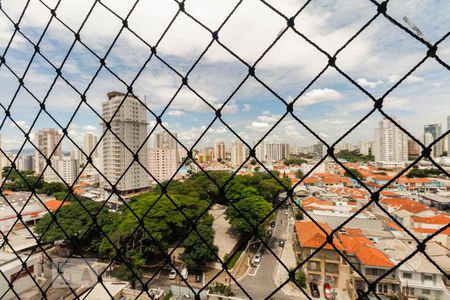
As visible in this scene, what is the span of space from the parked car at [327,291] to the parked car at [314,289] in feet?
0.39

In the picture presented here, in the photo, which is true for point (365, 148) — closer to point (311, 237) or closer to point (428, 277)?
point (311, 237)

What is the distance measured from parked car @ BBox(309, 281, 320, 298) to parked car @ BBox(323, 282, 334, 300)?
0.39ft

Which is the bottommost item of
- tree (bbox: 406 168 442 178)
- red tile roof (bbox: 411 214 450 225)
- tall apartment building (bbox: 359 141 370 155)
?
red tile roof (bbox: 411 214 450 225)

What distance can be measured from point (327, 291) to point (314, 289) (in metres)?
0.23

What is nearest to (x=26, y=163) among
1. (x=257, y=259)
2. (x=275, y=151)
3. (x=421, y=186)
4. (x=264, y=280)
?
(x=275, y=151)

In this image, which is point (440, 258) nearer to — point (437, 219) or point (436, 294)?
point (436, 294)

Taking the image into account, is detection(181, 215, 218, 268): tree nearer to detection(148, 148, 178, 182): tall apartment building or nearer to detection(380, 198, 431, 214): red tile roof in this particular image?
detection(380, 198, 431, 214): red tile roof

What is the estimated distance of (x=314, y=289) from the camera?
4922 millimetres

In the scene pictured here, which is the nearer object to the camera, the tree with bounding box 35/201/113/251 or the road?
the road

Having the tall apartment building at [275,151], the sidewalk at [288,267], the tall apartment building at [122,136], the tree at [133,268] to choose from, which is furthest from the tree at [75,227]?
the tall apartment building at [275,151]

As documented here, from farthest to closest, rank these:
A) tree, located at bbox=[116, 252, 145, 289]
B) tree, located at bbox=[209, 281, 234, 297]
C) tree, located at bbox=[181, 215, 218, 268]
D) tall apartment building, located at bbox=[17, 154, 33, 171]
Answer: tall apartment building, located at bbox=[17, 154, 33, 171] < tree, located at bbox=[181, 215, 218, 268] < tree, located at bbox=[116, 252, 145, 289] < tree, located at bbox=[209, 281, 234, 297]

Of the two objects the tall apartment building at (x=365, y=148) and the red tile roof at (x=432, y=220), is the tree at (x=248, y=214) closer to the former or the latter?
the red tile roof at (x=432, y=220)

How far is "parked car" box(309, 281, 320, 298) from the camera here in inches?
188

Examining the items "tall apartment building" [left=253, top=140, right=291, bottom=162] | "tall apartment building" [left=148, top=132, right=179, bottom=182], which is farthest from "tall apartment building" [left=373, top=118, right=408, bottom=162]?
"tall apartment building" [left=148, top=132, right=179, bottom=182]
